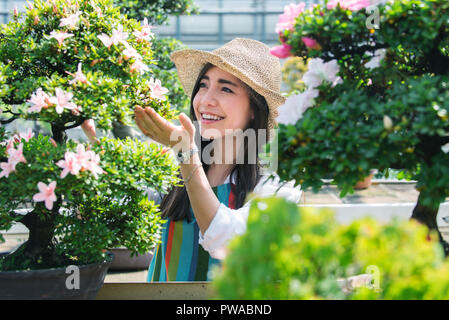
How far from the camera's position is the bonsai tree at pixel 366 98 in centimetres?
85

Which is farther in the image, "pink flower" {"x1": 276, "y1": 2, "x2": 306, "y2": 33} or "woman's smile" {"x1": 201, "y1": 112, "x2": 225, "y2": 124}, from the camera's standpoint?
"woman's smile" {"x1": 201, "y1": 112, "x2": 225, "y2": 124}

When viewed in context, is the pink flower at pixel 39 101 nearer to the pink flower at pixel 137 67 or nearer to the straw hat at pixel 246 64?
the pink flower at pixel 137 67

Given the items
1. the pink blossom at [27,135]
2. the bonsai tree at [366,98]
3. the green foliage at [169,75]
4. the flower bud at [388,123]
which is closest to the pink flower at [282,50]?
the bonsai tree at [366,98]

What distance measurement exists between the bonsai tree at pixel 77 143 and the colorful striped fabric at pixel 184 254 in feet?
2.06

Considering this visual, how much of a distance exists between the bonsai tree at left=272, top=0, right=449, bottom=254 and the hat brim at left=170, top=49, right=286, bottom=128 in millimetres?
739

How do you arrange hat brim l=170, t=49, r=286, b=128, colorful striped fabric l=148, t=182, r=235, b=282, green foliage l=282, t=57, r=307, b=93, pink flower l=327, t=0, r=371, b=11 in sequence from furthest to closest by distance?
green foliage l=282, t=57, r=307, b=93, colorful striped fabric l=148, t=182, r=235, b=282, hat brim l=170, t=49, r=286, b=128, pink flower l=327, t=0, r=371, b=11

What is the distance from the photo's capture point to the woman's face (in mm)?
1837

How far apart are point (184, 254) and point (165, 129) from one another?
799 mm

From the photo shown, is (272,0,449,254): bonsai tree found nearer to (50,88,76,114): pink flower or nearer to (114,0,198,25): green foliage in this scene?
(50,88,76,114): pink flower

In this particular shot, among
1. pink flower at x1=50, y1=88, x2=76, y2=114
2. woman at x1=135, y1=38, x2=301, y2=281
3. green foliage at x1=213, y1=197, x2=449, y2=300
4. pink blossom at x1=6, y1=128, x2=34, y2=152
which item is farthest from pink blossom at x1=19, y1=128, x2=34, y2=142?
green foliage at x1=213, y1=197, x2=449, y2=300

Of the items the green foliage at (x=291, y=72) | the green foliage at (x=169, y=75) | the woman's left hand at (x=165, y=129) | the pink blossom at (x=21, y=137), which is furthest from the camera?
the green foliage at (x=291, y=72)

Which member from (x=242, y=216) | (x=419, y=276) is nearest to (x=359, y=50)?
(x=419, y=276)

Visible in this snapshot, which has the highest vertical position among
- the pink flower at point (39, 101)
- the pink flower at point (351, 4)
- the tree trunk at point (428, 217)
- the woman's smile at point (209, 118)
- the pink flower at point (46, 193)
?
the pink flower at point (351, 4)
